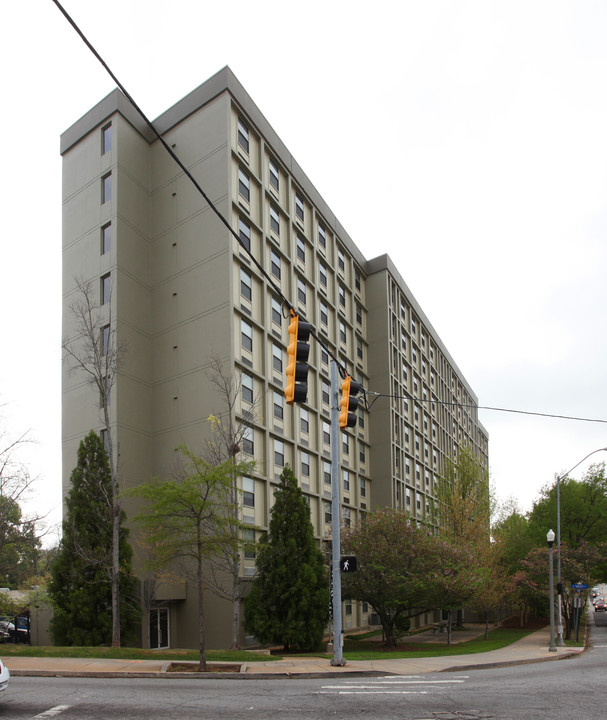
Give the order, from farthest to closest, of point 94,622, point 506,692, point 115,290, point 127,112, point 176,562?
1. point 127,112
2. point 115,290
3. point 176,562
4. point 94,622
5. point 506,692

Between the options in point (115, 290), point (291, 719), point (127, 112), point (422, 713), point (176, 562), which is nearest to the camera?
point (291, 719)

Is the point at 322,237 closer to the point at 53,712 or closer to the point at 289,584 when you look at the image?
the point at 289,584

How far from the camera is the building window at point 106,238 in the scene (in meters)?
35.2

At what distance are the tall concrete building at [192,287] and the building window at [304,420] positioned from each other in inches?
4.7

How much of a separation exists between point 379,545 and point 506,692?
56.9 ft

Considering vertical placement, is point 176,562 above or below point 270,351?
below

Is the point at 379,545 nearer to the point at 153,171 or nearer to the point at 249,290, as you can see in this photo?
the point at 249,290


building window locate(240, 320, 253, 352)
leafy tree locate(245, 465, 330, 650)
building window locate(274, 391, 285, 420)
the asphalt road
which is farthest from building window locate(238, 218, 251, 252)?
the asphalt road

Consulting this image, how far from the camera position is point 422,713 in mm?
11320

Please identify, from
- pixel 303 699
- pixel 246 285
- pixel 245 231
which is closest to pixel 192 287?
pixel 246 285

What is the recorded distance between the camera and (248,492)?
33312 mm

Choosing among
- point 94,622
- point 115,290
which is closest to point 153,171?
point 115,290

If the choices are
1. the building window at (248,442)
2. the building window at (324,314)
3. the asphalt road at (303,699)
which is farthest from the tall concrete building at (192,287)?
the asphalt road at (303,699)

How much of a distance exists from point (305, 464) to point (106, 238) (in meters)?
16.6
